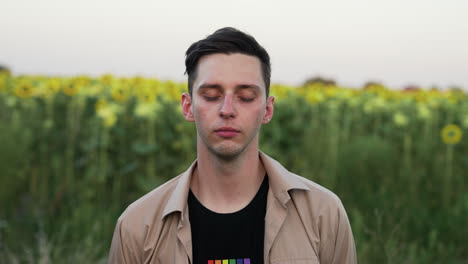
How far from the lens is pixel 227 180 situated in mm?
2105

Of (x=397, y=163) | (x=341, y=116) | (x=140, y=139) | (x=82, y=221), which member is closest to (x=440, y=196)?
(x=397, y=163)

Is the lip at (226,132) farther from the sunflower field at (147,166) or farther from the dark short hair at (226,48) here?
the sunflower field at (147,166)

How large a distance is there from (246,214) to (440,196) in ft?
17.1

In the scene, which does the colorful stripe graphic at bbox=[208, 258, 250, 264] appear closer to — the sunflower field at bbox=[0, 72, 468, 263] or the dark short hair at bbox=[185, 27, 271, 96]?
the dark short hair at bbox=[185, 27, 271, 96]

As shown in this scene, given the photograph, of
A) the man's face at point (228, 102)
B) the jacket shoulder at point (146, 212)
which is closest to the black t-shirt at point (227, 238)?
the jacket shoulder at point (146, 212)

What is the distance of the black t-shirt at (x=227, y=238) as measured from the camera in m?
2.07

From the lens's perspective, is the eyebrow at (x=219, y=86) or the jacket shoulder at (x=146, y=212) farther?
the jacket shoulder at (x=146, y=212)

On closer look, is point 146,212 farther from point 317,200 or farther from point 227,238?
point 317,200

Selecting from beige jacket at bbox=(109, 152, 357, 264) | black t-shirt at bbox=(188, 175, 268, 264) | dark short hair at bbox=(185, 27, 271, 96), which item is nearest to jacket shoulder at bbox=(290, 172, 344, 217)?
beige jacket at bbox=(109, 152, 357, 264)

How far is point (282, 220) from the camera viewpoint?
2049mm

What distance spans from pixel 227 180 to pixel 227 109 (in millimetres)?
310

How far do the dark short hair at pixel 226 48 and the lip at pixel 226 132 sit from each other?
0.23 meters

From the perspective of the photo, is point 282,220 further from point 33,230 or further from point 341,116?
point 341,116

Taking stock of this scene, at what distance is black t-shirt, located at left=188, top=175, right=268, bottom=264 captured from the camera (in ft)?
6.80
